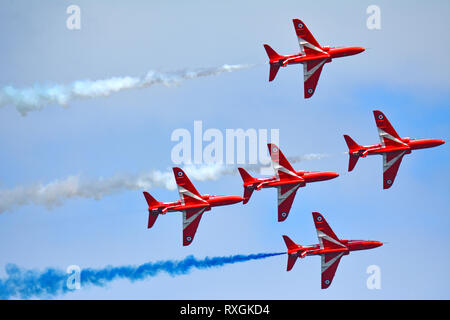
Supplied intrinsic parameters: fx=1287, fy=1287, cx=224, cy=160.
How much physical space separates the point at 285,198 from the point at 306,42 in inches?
567

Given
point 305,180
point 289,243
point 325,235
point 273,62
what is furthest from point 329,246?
point 273,62

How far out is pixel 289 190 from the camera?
114m

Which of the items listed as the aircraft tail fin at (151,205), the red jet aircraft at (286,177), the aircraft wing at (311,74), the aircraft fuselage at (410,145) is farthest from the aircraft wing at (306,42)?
the aircraft tail fin at (151,205)

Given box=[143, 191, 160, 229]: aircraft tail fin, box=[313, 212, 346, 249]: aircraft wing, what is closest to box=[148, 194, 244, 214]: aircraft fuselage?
box=[143, 191, 160, 229]: aircraft tail fin

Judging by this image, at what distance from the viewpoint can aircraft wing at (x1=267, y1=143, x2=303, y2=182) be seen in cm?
11369

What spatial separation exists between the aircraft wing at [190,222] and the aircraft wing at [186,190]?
2.64 feet

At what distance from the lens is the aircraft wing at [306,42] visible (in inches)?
4594

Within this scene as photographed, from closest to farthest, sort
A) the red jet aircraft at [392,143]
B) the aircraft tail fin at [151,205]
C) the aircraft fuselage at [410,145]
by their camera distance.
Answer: the aircraft tail fin at [151,205], the aircraft fuselage at [410,145], the red jet aircraft at [392,143]

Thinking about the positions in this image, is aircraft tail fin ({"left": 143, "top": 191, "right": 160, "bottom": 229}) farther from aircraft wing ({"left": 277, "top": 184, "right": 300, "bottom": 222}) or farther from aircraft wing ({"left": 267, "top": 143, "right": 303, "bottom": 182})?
aircraft wing ({"left": 277, "top": 184, "right": 300, "bottom": 222})

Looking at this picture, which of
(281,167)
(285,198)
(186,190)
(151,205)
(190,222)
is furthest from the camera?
(285,198)

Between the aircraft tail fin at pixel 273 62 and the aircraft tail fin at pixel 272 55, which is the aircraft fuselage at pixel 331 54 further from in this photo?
the aircraft tail fin at pixel 273 62

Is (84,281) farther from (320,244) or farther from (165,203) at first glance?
(320,244)

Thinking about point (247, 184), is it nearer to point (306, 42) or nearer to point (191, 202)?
point (191, 202)

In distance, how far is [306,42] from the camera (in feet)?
383
